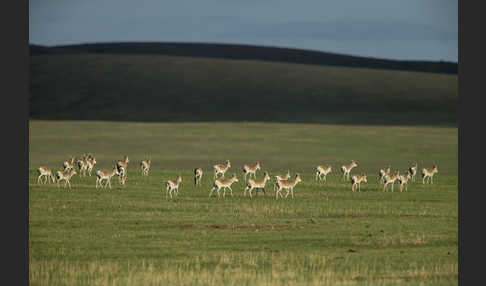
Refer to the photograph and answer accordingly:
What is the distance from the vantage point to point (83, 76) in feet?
336

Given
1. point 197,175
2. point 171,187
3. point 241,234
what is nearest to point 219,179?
point 171,187

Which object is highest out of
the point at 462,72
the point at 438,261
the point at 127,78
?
Answer: the point at 127,78

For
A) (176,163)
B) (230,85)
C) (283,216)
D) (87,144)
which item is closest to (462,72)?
(283,216)

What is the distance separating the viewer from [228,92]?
96562 mm

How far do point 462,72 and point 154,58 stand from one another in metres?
93.3

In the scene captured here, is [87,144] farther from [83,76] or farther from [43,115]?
[83,76]

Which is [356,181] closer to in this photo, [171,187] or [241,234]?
[171,187]

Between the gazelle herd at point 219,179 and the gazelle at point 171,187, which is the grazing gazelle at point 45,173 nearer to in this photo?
the gazelle herd at point 219,179

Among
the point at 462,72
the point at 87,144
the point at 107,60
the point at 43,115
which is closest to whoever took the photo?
the point at 462,72

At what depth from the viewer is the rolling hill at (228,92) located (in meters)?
84.9

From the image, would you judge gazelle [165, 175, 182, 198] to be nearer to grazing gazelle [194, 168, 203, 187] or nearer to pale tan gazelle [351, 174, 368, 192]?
grazing gazelle [194, 168, 203, 187]

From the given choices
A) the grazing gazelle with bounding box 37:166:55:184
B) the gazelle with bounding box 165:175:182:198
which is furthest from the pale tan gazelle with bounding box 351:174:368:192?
the grazing gazelle with bounding box 37:166:55:184

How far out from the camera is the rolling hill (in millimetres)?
84938

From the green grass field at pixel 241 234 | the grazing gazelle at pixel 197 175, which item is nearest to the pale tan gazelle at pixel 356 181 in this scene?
the green grass field at pixel 241 234
